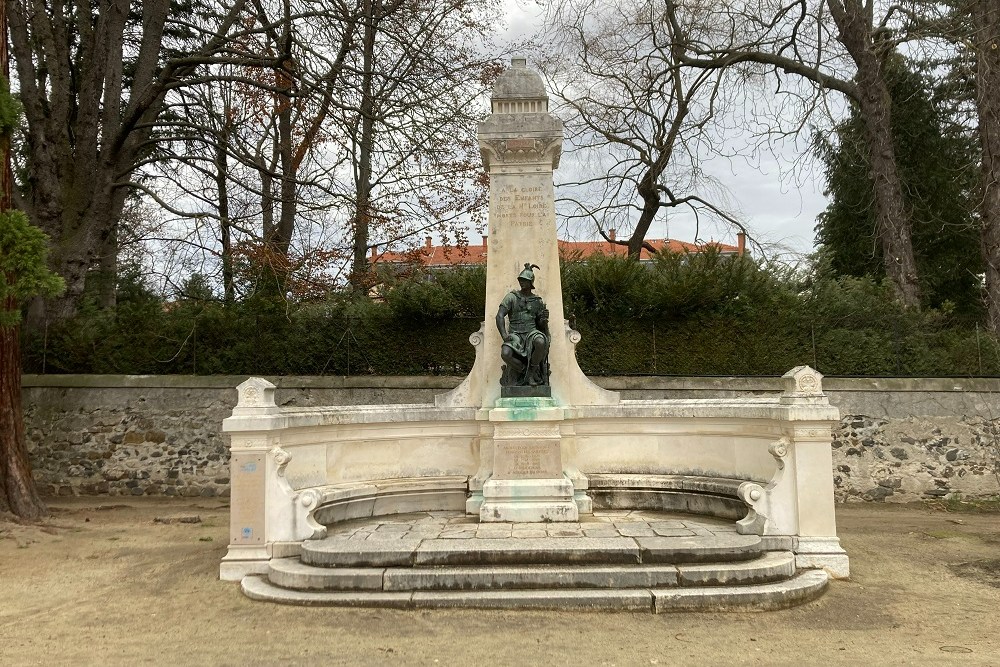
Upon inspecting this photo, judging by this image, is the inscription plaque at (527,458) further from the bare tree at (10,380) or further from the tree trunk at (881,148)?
the tree trunk at (881,148)

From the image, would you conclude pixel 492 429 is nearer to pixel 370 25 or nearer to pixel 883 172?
pixel 370 25

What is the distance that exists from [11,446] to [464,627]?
7.10 m

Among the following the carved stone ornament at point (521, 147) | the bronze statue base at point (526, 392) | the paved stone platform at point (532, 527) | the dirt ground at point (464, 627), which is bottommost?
the dirt ground at point (464, 627)

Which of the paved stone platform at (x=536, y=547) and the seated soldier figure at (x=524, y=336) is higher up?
the seated soldier figure at (x=524, y=336)

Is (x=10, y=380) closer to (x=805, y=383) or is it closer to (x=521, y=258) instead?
(x=521, y=258)

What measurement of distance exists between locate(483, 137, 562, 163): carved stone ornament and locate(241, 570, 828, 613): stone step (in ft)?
15.8

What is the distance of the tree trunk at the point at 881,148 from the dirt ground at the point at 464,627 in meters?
9.74

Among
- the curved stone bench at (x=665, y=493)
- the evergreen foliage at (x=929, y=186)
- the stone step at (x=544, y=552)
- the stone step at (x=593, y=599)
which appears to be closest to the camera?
the stone step at (x=593, y=599)

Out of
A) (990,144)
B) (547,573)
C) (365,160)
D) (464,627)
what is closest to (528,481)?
(547,573)

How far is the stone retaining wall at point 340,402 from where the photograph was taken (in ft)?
37.2

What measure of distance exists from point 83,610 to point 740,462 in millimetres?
5932

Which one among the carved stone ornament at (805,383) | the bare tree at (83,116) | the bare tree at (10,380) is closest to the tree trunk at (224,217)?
the bare tree at (83,116)

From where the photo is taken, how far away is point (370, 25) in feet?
40.3

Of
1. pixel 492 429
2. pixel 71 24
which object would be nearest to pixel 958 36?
pixel 492 429
